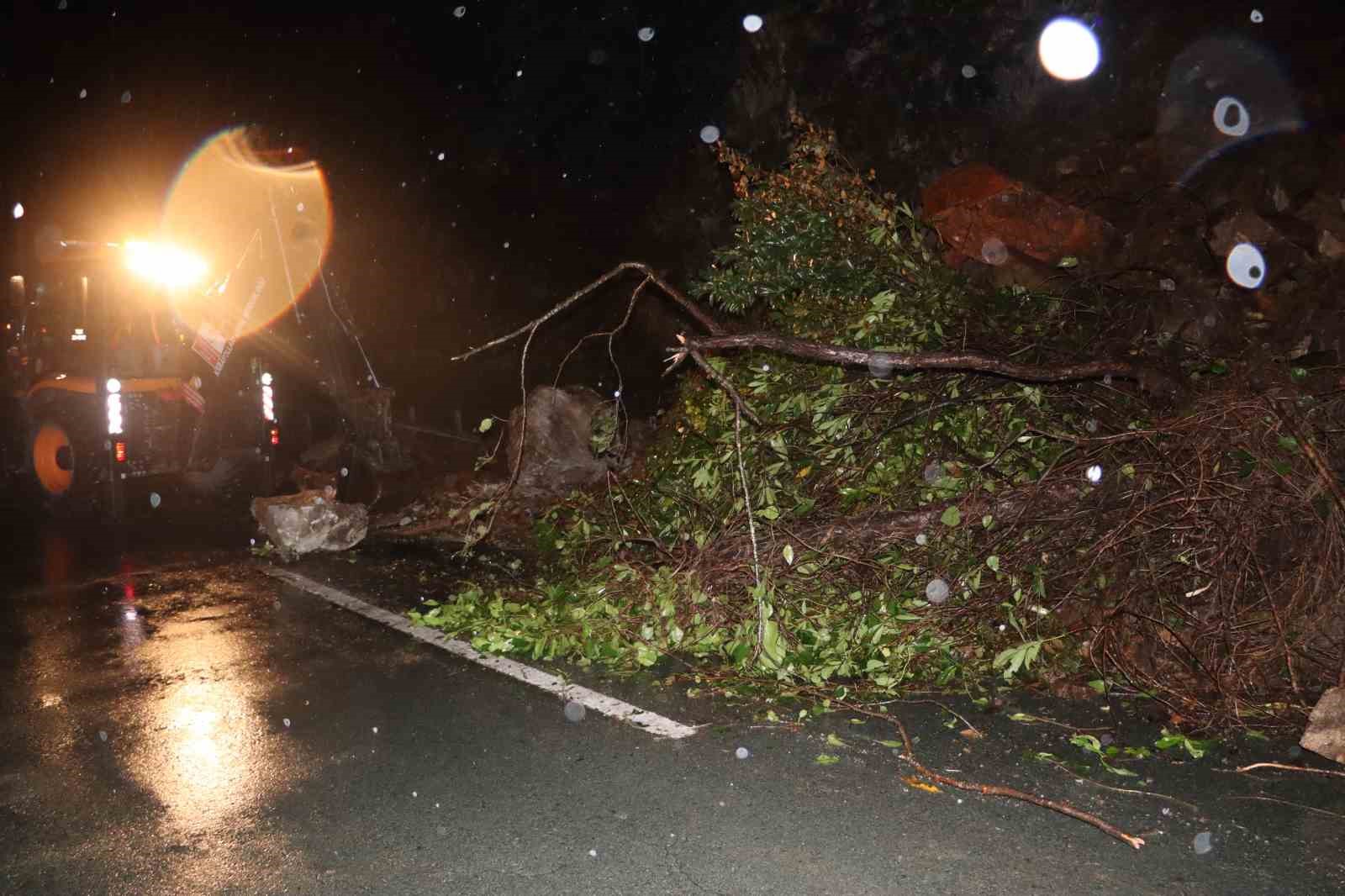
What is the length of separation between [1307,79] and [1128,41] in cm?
191

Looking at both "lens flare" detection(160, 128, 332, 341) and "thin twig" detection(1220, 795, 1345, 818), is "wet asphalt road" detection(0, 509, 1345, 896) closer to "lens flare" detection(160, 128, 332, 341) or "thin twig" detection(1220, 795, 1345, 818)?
"thin twig" detection(1220, 795, 1345, 818)

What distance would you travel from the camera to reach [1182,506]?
506 centimetres

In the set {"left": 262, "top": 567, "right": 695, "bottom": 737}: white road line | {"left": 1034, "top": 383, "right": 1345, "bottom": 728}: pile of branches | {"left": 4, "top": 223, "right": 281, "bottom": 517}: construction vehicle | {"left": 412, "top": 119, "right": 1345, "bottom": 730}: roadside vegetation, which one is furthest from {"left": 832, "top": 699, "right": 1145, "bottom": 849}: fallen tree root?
{"left": 4, "top": 223, "right": 281, "bottom": 517}: construction vehicle

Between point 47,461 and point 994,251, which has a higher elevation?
point 994,251

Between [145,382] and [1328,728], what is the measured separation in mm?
11164

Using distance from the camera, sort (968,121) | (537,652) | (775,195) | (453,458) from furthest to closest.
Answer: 1. (453,458)
2. (968,121)
3. (775,195)
4. (537,652)

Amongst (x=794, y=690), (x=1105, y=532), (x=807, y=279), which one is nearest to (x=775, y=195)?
(x=807, y=279)

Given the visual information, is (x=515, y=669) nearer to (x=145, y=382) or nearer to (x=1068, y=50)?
(x=145, y=382)

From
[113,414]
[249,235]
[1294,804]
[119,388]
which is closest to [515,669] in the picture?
[1294,804]

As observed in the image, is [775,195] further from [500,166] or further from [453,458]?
[500,166]

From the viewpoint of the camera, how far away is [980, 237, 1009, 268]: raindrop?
7.72 m

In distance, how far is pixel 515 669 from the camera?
17.6ft

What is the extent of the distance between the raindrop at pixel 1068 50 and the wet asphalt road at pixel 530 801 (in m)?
7.20

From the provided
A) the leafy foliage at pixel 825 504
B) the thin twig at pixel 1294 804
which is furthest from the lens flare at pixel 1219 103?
the thin twig at pixel 1294 804
